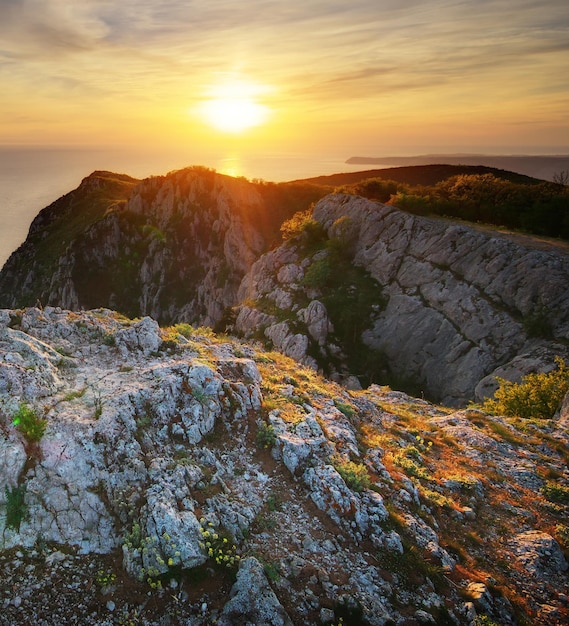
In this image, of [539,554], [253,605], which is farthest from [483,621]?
[253,605]

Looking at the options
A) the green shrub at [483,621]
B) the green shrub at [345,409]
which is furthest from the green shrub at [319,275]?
the green shrub at [483,621]

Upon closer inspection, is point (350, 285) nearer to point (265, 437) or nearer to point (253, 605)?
point (265, 437)

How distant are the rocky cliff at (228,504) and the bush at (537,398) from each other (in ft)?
24.5

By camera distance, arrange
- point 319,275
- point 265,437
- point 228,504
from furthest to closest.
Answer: point 319,275 → point 265,437 → point 228,504

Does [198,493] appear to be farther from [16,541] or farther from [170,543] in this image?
[16,541]

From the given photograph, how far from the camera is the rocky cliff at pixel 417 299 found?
33.2 meters

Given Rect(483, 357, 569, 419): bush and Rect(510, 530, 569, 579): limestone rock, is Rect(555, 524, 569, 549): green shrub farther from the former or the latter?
Rect(483, 357, 569, 419): bush

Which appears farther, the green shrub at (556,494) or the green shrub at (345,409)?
the green shrub at (345,409)

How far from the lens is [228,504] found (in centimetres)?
1018

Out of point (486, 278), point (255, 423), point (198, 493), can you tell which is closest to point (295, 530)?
point (198, 493)

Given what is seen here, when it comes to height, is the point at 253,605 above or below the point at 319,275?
below

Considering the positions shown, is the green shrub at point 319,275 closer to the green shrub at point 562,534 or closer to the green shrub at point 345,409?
the green shrub at point 345,409

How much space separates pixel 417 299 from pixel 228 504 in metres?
35.3

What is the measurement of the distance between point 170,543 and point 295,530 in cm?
322
